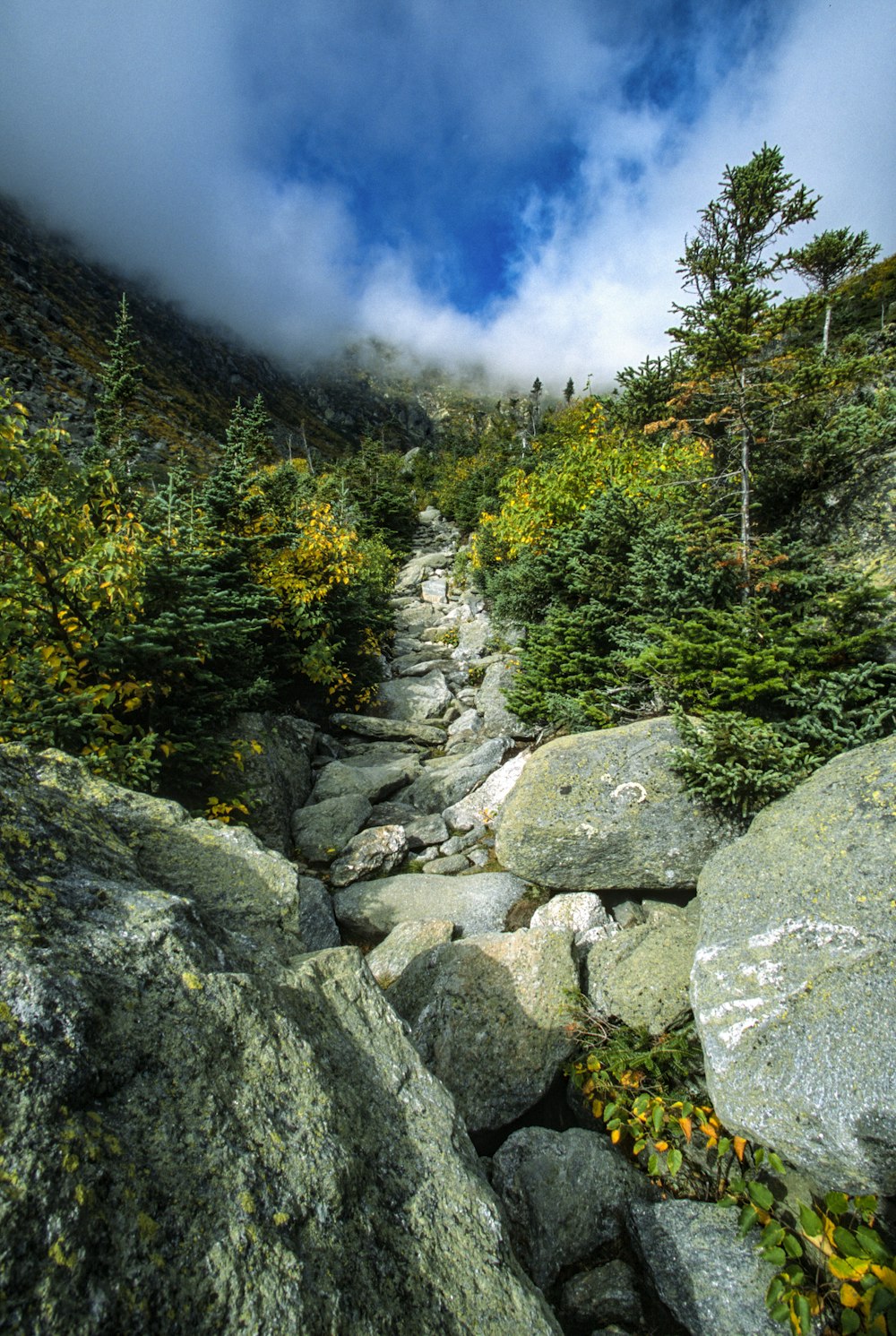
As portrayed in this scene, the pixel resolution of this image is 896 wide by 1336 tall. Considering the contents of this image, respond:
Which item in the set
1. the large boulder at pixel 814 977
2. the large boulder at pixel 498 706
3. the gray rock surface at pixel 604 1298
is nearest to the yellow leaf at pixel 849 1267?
the large boulder at pixel 814 977

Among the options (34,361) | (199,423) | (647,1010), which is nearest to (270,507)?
(647,1010)

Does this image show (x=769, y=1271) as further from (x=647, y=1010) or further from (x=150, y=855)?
(x=150, y=855)

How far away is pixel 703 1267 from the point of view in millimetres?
3637

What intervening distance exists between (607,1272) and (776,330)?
11197 mm

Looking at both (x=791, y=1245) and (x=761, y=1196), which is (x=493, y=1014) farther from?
(x=791, y=1245)

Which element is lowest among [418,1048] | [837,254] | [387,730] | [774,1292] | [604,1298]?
[604,1298]

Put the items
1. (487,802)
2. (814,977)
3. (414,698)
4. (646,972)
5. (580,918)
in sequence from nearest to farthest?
(814,977)
(646,972)
(580,918)
(487,802)
(414,698)

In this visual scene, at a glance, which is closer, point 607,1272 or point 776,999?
point 607,1272

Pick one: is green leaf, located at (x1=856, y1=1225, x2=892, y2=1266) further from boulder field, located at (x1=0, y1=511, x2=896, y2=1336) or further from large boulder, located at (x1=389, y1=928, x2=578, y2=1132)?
large boulder, located at (x1=389, y1=928, x2=578, y2=1132)

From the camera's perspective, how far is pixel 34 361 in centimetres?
5497

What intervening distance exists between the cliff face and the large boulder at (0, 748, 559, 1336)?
29.3 metres

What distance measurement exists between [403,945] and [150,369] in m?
108

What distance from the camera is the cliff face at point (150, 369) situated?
2160 inches

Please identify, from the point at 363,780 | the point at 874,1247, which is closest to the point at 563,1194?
the point at 874,1247
